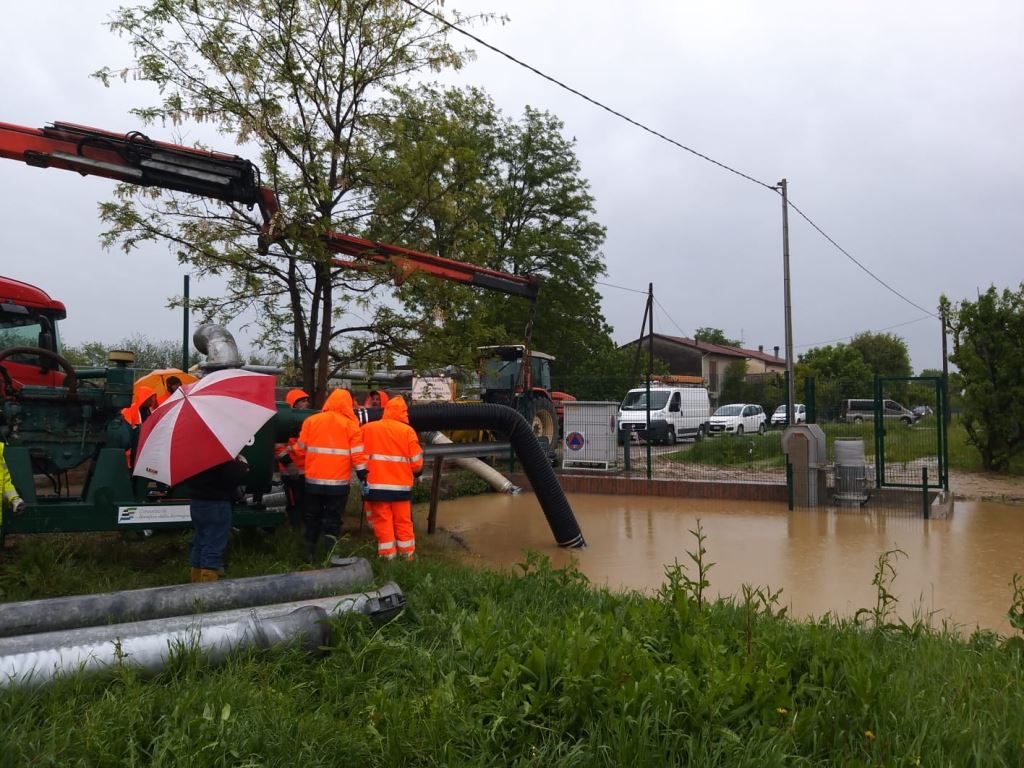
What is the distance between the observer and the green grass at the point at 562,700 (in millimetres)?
3016

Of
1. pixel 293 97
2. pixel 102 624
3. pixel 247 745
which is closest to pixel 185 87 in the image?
pixel 293 97

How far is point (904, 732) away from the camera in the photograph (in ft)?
10.3

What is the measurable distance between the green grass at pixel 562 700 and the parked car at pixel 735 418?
A: 17559 millimetres

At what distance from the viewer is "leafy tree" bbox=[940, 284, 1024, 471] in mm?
15422

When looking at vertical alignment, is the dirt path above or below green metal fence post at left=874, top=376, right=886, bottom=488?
below

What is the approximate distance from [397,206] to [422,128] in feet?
3.16

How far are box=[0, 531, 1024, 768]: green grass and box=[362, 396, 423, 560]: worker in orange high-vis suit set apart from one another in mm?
3013

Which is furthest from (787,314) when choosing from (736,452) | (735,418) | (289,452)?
(289,452)

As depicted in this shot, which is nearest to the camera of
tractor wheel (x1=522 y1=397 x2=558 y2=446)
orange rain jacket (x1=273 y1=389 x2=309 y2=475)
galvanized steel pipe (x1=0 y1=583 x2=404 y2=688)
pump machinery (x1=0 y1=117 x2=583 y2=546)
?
galvanized steel pipe (x1=0 y1=583 x2=404 y2=688)

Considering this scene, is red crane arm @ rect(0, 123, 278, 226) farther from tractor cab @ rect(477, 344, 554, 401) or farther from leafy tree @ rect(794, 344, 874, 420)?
leafy tree @ rect(794, 344, 874, 420)

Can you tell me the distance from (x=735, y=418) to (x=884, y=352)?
46540 millimetres

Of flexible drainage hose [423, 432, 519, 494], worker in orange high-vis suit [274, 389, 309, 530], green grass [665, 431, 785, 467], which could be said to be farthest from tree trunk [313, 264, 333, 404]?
green grass [665, 431, 785, 467]

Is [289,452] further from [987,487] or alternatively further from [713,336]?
[713,336]

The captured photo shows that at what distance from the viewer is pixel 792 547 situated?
956 cm
